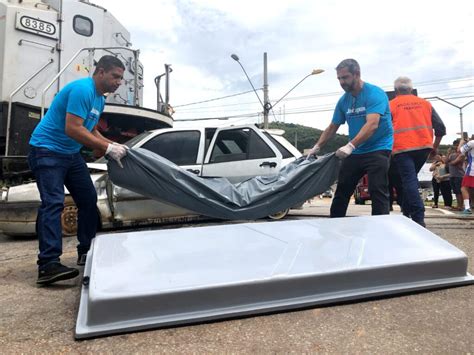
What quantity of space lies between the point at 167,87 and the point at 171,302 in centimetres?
611

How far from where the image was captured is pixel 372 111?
335 cm

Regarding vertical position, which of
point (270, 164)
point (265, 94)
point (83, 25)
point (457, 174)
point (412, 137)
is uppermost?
point (265, 94)

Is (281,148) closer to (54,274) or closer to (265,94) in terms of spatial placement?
(54,274)

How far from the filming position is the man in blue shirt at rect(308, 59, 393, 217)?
332cm

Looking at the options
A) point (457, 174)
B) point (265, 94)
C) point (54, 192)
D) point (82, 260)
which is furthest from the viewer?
point (265, 94)

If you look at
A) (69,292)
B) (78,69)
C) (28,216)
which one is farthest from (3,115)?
(69,292)

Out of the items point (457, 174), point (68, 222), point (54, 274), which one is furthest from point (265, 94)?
point (54, 274)

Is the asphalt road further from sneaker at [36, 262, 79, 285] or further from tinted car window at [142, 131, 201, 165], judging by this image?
tinted car window at [142, 131, 201, 165]

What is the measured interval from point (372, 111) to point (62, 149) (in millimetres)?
2560

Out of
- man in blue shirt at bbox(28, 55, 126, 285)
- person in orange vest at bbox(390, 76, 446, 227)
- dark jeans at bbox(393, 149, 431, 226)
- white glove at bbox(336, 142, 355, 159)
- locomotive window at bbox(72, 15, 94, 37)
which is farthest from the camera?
locomotive window at bbox(72, 15, 94, 37)

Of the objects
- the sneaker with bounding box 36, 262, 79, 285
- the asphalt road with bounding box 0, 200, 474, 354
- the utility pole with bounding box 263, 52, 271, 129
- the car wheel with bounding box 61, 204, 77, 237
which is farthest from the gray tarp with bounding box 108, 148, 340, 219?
the utility pole with bounding box 263, 52, 271, 129

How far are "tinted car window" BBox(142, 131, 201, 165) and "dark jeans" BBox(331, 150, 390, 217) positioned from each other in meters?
2.28

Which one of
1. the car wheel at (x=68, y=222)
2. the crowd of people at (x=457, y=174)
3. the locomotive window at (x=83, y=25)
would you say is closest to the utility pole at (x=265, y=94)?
the crowd of people at (x=457, y=174)

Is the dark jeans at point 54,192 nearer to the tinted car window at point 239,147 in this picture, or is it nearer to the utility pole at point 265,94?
the tinted car window at point 239,147
